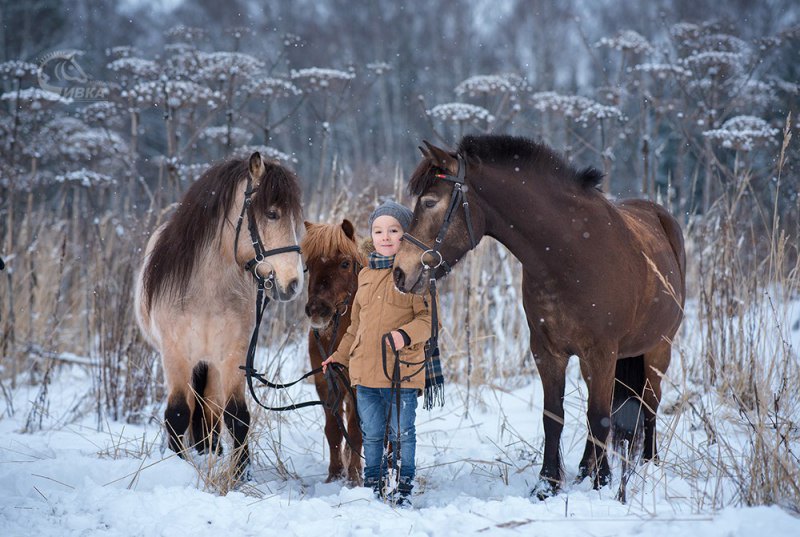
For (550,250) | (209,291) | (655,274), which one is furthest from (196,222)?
(655,274)

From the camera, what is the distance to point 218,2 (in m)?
22.1

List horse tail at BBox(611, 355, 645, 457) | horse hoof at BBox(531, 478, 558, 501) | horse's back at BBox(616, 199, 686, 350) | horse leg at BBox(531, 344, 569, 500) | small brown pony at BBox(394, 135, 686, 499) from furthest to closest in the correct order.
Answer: horse tail at BBox(611, 355, 645, 457)
horse's back at BBox(616, 199, 686, 350)
horse leg at BBox(531, 344, 569, 500)
horse hoof at BBox(531, 478, 558, 501)
small brown pony at BBox(394, 135, 686, 499)

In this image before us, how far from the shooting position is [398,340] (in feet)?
10.3

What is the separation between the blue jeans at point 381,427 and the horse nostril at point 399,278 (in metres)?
0.56

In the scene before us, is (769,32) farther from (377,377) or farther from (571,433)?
(377,377)

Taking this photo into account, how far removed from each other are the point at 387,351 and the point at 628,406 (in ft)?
5.52

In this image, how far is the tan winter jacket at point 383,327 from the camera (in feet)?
10.8

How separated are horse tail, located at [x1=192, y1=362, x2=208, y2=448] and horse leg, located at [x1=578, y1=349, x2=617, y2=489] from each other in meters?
2.21

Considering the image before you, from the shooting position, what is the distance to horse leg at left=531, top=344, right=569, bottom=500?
3.47 metres

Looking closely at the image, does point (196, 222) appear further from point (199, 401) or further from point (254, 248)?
point (199, 401)

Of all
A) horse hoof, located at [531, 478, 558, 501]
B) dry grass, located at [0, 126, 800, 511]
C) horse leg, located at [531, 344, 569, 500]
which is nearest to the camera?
horse hoof, located at [531, 478, 558, 501]

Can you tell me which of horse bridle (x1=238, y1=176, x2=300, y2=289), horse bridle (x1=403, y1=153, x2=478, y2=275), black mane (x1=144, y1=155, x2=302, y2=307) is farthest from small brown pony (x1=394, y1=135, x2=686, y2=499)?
black mane (x1=144, y1=155, x2=302, y2=307)

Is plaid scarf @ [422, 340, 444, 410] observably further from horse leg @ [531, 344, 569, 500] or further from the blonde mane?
the blonde mane

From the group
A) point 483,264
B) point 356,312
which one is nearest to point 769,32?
point 483,264
